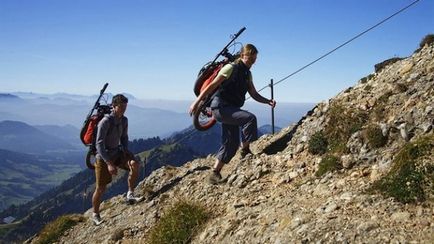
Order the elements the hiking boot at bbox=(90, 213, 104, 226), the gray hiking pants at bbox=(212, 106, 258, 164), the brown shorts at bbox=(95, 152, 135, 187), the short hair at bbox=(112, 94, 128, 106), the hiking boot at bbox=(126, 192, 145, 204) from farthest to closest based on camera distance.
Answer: the hiking boot at bbox=(126, 192, 145, 204) < the hiking boot at bbox=(90, 213, 104, 226) < the brown shorts at bbox=(95, 152, 135, 187) < the short hair at bbox=(112, 94, 128, 106) < the gray hiking pants at bbox=(212, 106, 258, 164)

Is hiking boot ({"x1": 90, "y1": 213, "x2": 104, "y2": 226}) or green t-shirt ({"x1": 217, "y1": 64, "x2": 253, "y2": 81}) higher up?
green t-shirt ({"x1": 217, "y1": 64, "x2": 253, "y2": 81})

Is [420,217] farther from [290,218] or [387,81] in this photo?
[387,81]

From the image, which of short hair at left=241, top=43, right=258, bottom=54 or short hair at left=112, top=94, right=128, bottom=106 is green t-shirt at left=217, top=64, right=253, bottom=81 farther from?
short hair at left=112, top=94, right=128, bottom=106

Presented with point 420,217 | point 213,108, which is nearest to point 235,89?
point 213,108

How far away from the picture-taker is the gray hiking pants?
11656mm

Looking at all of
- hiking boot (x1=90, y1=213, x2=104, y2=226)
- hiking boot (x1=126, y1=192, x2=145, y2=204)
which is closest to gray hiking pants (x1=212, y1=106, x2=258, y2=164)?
hiking boot (x1=126, y1=192, x2=145, y2=204)

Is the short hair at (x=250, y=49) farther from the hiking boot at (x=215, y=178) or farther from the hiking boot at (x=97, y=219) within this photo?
the hiking boot at (x=97, y=219)

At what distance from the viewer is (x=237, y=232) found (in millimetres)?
8930

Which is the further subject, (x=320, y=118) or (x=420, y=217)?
(x=320, y=118)

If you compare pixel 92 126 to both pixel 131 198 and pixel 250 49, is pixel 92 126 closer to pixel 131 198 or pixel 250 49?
pixel 131 198

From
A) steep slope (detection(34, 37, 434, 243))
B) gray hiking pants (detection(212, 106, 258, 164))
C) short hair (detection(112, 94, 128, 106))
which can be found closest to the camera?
steep slope (detection(34, 37, 434, 243))

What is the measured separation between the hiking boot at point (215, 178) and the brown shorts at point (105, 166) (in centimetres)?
271

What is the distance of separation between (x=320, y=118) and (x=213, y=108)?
371 cm

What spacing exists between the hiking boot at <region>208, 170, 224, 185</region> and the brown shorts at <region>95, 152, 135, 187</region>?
2.71 metres
